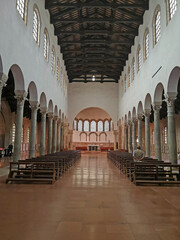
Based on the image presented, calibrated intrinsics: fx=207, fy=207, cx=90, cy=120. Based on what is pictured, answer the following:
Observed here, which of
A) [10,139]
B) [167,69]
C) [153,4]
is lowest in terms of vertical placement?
[10,139]

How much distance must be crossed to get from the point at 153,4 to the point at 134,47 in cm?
754

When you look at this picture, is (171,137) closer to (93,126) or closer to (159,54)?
(159,54)

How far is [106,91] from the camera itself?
37.3 m

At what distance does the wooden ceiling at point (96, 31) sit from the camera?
18.1 m

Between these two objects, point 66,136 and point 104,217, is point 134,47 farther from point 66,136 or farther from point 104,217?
point 104,217

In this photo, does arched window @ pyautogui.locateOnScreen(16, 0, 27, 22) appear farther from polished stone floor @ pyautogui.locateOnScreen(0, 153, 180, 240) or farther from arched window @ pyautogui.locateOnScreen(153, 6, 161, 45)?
polished stone floor @ pyautogui.locateOnScreen(0, 153, 180, 240)

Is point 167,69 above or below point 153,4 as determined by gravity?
below

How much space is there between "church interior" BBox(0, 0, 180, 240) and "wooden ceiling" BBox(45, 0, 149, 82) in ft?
0.42

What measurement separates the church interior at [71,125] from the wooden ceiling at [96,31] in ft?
0.42

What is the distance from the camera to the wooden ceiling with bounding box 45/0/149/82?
18125 millimetres

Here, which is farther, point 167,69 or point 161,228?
point 167,69

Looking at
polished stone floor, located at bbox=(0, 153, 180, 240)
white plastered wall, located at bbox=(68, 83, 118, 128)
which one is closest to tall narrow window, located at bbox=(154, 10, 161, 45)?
polished stone floor, located at bbox=(0, 153, 180, 240)

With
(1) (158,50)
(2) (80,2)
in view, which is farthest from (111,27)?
(1) (158,50)

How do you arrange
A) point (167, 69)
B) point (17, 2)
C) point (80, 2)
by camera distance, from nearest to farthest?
point (17, 2) → point (167, 69) → point (80, 2)
